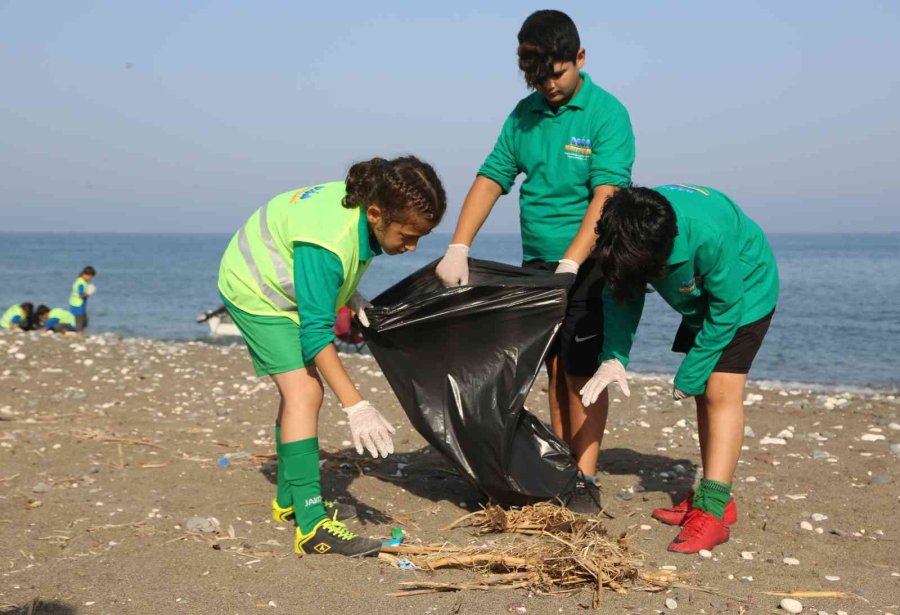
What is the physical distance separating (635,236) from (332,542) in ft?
5.43

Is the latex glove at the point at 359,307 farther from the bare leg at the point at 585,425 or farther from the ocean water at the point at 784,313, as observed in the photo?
the ocean water at the point at 784,313

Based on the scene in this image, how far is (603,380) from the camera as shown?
3689 millimetres

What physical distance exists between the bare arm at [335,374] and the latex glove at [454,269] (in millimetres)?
703

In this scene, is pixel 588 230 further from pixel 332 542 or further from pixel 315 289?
pixel 332 542

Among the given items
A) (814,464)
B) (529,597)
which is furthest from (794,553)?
(814,464)

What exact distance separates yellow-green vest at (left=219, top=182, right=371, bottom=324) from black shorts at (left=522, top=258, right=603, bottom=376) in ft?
3.21

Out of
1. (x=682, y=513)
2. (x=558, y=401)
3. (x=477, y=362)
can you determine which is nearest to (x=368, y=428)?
(x=477, y=362)

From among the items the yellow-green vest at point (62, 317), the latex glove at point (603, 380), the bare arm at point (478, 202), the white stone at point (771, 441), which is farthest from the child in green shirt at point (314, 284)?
the yellow-green vest at point (62, 317)

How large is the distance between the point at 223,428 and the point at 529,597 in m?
3.38

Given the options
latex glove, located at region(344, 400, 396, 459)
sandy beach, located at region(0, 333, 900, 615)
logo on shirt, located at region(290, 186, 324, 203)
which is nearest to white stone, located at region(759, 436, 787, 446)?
sandy beach, located at region(0, 333, 900, 615)

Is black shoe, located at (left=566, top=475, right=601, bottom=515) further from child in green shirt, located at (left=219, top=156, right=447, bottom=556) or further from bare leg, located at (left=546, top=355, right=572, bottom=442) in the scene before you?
child in green shirt, located at (left=219, top=156, right=447, bottom=556)

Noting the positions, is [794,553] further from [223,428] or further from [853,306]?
[853,306]

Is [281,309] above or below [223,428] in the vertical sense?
above

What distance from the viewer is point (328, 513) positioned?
3.88 metres
